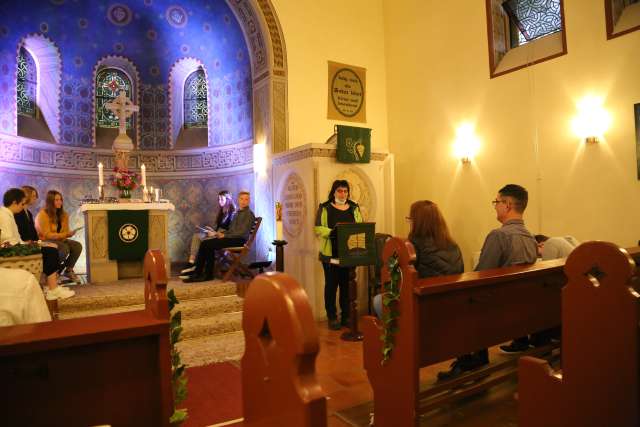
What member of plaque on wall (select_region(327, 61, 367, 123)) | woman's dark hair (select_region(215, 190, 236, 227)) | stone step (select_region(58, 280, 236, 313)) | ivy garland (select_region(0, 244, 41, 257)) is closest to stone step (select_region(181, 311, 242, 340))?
stone step (select_region(58, 280, 236, 313))

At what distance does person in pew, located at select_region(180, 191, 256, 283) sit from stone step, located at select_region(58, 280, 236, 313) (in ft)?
0.94

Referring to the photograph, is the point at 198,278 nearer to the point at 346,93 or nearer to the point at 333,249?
the point at 333,249

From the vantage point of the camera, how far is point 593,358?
5.67ft

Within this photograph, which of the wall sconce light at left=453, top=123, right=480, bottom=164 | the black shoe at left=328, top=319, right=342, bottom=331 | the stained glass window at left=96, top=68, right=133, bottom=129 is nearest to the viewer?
the black shoe at left=328, top=319, right=342, bottom=331

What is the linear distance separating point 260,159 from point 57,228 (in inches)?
125

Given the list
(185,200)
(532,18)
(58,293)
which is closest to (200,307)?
(58,293)

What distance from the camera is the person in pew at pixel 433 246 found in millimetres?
3557

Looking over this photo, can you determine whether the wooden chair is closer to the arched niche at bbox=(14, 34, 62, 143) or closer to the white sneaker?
the white sneaker

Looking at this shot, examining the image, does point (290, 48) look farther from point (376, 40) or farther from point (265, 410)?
point (265, 410)

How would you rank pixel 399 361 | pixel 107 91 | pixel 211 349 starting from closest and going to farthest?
pixel 399 361 < pixel 211 349 < pixel 107 91

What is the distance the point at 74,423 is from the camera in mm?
1662

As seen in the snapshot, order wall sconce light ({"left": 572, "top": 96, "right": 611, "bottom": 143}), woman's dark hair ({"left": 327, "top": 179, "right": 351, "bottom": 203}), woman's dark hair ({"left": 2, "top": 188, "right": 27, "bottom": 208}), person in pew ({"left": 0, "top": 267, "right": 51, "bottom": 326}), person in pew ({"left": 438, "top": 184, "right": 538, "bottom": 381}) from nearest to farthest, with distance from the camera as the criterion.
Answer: person in pew ({"left": 0, "top": 267, "right": 51, "bottom": 326})
person in pew ({"left": 438, "top": 184, "right": 538, "bottom": 381})
woman's dark hair ({"left": 2, "top": 188, "right": 27, "bottom": 208})
wall sconce light ({"left": 572, "top": 96, "right": 611, "bottom": 143})
woman's dark hair ({"left": 327, "top": 179, "right": 351, "bottom": 203})

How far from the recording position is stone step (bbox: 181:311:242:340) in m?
5.01

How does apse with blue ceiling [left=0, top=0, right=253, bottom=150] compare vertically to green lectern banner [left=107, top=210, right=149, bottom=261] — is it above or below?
above
